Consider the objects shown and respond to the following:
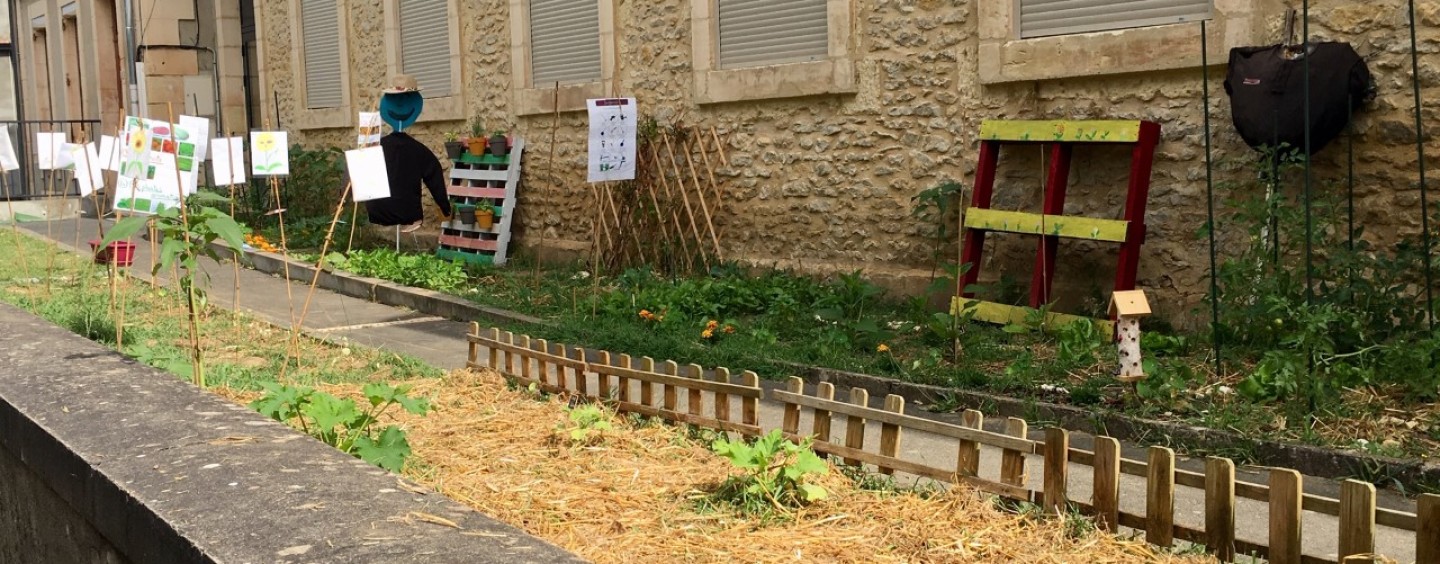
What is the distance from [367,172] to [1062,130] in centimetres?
405

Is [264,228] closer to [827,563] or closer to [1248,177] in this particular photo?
[1248,177]

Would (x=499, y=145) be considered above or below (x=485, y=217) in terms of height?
above

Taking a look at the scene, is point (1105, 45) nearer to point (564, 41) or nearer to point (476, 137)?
point (564, 41)

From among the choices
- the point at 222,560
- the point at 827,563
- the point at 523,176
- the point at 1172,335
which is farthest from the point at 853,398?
the point at 523,176

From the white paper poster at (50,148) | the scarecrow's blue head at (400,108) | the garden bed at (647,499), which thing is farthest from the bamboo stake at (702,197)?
the garden bed at (647,499)

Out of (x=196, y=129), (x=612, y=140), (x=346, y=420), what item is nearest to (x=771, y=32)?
(x=612, y=140)

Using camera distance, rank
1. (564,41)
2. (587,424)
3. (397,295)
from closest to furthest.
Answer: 1. (587,424)
2. (397,295)
3. (564,41)

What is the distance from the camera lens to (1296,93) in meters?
7.30

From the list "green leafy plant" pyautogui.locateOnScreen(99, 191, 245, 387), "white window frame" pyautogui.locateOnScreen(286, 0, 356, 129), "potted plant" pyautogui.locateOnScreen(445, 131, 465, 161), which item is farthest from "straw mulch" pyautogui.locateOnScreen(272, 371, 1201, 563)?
"white window frame" pyautogui.locateOnScreen(286, 0, 356, 129)

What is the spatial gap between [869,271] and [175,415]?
6994mm

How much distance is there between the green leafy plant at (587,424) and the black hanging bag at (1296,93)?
3.90 meters

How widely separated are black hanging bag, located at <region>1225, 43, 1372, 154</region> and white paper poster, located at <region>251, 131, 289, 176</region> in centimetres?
648

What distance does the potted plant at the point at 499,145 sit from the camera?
14.5 meters

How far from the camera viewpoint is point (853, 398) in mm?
4723
